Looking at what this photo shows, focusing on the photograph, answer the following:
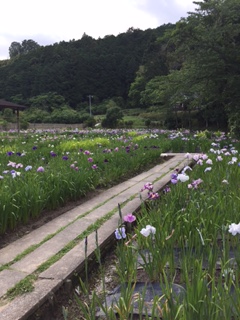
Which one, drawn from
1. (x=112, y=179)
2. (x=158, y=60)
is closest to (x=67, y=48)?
(x=158, y=60)

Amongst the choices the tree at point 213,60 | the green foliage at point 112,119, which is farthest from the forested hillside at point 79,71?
the tree at point 213,60

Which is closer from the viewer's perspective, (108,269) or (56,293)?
(56,293)

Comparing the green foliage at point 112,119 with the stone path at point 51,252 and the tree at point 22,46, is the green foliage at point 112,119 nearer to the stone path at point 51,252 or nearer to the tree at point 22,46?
the stone path at point 51,252

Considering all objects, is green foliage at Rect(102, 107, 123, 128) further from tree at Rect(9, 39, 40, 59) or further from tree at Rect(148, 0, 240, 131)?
tree at Rect(9, 39, 40, 59)

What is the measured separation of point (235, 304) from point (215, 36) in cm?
1058

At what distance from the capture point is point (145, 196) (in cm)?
385

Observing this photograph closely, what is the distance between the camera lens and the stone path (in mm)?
1700

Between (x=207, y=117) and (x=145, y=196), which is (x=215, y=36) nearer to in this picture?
(x=145, y=196)

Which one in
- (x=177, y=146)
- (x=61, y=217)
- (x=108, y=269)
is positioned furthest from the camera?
(x=177, y=146)

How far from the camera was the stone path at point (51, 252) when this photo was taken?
66.9 inches

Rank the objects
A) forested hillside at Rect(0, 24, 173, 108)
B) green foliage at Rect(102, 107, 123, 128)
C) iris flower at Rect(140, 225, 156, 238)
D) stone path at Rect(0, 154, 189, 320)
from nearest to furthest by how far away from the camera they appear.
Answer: stone path at Rect(0, 154, 189, 320) < iris flower at Rect(140, 225, 156, 238) < green foliage at Rect(102, 107, 123, 128) < forested hillside at Rect(0, 24, 173, 108)

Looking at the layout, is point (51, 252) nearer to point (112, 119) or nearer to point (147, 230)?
point (147, 230)

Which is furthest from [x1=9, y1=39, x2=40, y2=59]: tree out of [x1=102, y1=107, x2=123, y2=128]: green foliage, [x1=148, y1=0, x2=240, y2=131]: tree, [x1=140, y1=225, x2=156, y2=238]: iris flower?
[x1=140, y1=225, x2=156, y2=238]: iris flower

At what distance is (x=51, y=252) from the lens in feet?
7.59
